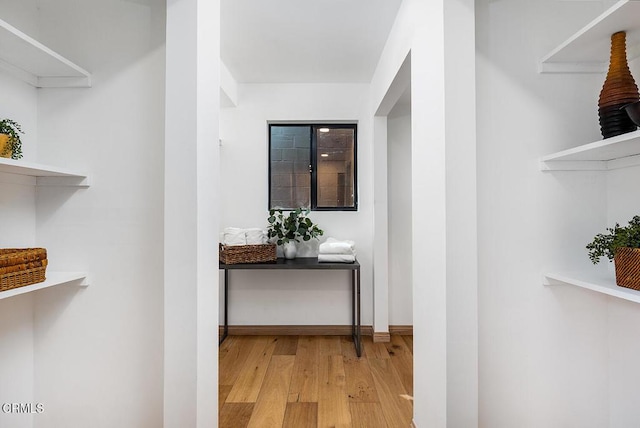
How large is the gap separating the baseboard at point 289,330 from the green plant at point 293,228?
91 cm

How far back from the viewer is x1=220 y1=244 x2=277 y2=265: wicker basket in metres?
3.04

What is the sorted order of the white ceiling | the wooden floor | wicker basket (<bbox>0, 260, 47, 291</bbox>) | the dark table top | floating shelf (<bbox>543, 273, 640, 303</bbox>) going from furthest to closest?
1. the dark table top
2. the white ceiling
3. the wooden floor
4. wicker basket (<bbox>0, 260, 47, 291</bbox>)
5. floating shelf (<bbox>543, 273, 640, 303</bbox>)

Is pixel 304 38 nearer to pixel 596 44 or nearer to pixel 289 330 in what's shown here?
pixel 596 44

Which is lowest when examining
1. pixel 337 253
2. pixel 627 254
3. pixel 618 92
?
pixel 337 253

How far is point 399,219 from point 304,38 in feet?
6.55

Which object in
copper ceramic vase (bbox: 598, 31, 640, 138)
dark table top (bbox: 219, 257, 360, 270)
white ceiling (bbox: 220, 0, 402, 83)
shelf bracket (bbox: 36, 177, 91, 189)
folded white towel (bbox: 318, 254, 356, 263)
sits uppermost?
white ceiling (bbox: 220, 0, 402, 83)

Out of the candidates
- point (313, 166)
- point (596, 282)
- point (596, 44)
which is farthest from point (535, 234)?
point (313, 166)

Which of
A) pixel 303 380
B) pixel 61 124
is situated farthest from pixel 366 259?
pixel 61 124

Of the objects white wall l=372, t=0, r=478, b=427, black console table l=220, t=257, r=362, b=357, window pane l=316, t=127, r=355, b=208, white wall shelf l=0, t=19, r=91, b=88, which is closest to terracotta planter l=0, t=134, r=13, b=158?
white wall shelf l=0, t=19, r=91, b=88

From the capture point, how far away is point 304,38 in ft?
8.45

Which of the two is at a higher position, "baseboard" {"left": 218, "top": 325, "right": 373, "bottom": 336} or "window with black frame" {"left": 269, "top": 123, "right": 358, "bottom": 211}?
"window with black frame" {"left": 269, "top": 123, "right": 358, "bottom": 211}

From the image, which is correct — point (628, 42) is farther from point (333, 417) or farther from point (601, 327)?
point (333, 417)

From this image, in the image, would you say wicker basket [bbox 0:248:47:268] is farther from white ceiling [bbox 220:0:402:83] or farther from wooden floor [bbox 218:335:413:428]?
white ceiling [bbox 220:0:402:83]

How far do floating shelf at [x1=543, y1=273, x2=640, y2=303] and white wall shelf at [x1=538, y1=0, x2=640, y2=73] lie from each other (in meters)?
0.92
